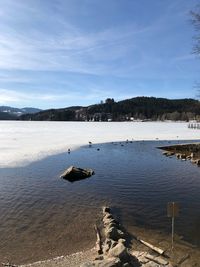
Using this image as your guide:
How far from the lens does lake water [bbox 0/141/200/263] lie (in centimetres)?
1216

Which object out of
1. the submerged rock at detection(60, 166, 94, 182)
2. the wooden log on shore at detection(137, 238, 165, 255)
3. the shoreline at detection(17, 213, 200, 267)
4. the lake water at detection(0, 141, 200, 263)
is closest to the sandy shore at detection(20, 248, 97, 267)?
the shoreline at detection(17, 213, 200, 267)

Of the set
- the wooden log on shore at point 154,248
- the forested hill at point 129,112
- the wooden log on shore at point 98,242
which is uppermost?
the forested hill at point 129,112

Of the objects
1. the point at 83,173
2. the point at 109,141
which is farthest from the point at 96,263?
the point at 109,141

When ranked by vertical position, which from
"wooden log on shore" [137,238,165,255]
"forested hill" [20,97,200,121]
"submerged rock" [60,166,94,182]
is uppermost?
"forested hill" [20,97,200,121]

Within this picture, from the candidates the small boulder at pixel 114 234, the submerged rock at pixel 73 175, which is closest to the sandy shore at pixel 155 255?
the small boulder at pixel 114 234

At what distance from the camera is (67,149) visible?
130ft

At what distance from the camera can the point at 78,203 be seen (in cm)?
1698

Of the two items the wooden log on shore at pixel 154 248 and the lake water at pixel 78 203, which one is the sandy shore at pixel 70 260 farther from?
the wooden log on shore at pixel 154 248

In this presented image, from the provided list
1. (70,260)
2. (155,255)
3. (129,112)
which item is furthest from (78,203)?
(129,112)

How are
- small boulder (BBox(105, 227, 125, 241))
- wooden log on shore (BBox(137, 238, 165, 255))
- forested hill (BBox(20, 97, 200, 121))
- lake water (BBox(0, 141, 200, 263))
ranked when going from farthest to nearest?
forested hill (BBox(20, 97, 200, 121)), lake water (BBox(0, 141, 200, 263)), small boulder (BBox(105, 227, 125, 241)), wooden log on shore (BBox(137, 238, 165, 255))

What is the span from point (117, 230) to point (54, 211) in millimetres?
4102

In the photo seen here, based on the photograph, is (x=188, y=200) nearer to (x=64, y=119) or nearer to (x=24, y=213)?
(x=24, y=213)

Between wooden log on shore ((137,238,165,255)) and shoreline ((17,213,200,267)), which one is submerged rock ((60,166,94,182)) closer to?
shoreline ((17,213,200,267))

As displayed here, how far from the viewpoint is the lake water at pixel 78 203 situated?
39.9ft
